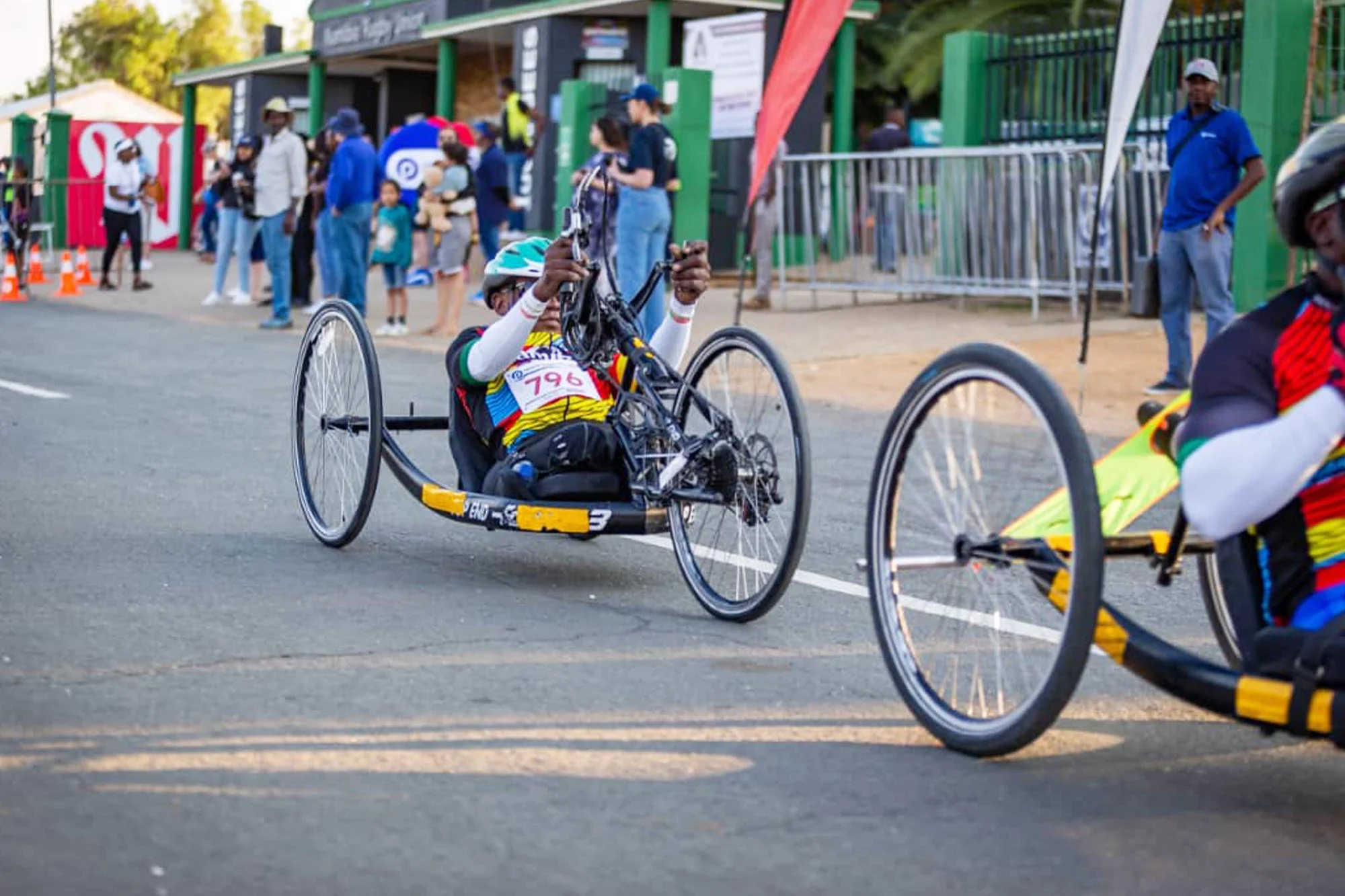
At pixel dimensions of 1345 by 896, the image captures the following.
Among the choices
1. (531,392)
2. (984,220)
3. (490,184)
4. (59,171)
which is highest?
(59,171)

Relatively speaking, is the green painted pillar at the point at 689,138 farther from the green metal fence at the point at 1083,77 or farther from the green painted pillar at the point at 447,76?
the green painted pillar at the point at 447,76

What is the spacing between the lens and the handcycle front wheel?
547cm

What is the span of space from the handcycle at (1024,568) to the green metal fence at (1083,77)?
1225cm

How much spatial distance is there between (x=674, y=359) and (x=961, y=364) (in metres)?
2.19

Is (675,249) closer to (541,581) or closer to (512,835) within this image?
(541,581)

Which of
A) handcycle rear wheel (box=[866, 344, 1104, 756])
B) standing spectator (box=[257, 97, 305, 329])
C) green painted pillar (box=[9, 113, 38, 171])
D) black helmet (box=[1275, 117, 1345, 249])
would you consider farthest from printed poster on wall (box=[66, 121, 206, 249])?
black helmet (box=[1275, 117, 1345, 249])

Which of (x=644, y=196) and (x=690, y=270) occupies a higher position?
(x=644, y=196)

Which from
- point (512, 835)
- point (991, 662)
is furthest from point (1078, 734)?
point (512, 835)

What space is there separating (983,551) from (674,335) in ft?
7.13

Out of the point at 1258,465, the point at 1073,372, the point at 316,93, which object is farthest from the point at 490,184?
the point at 1258,465

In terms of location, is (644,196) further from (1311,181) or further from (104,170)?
(104,170)

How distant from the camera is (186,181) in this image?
36094 mm

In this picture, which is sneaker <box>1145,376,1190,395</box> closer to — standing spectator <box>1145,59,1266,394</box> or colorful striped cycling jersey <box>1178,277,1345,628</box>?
standing spectator <box>1145,59,1266,394</box>

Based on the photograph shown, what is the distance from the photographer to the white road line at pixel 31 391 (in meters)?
11.6
